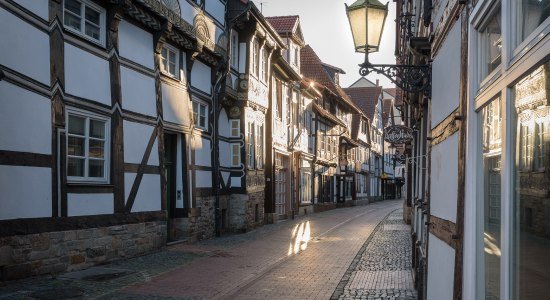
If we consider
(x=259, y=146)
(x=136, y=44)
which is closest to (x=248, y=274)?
(x=136, y=44)

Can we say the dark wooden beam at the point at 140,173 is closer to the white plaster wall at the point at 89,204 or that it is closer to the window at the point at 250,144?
the white plaster wall at the point at 89,204

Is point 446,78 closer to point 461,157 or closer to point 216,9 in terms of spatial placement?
point 461,157

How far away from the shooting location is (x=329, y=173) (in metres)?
39.8

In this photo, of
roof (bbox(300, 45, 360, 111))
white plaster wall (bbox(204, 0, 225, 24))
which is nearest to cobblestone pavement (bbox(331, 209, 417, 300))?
white plaster wall (bbox(204, 0, 225, 24))

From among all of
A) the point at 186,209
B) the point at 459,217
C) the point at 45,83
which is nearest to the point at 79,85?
the point at 45,83

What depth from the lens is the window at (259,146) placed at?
2143 centimetres

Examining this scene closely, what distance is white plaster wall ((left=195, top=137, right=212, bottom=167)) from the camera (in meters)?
16.5

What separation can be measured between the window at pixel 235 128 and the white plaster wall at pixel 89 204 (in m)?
8.44

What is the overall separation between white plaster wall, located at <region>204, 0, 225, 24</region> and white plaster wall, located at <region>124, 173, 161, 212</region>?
245 inches

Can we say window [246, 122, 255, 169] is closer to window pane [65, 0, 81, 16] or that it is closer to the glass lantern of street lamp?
window pane [65, 0, 81, 16]

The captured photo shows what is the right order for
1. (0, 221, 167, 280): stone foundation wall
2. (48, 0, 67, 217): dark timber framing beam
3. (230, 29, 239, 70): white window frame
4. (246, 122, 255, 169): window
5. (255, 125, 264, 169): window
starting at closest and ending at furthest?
(0, 221, 167, 280): stone foundation wall
(48, 0, 67, 217): dark timber framing beam
(230, 29, 239, 70): white window frame
(246, 122, 255, 169): window
(255, 125, 264, 169): window

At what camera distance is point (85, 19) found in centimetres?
1096

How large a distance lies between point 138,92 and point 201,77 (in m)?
4.36

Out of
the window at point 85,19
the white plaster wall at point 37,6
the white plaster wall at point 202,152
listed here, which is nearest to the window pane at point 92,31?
the window at point 85,19
